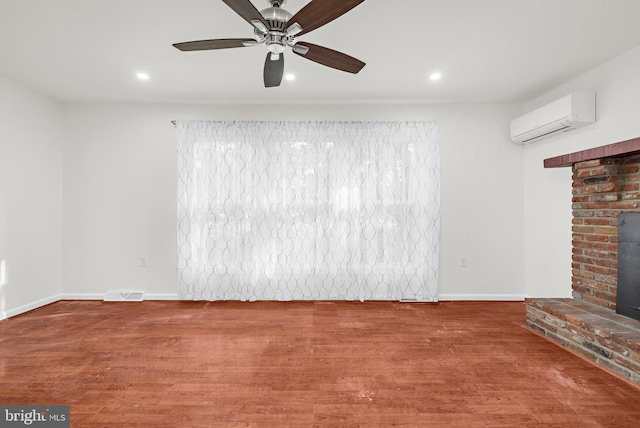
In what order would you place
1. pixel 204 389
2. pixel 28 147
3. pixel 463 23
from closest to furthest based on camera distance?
pixel 204 389 < pixel 463 23 < pixel 28 147

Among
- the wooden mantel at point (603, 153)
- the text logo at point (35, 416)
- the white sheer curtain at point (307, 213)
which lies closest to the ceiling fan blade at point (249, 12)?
the white sheer curtain at point (307, 213)

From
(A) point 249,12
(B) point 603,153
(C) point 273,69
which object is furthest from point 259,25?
(B) point 603,153

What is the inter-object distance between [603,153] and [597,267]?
3.13ft

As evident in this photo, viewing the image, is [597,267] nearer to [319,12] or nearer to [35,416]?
[319,12]

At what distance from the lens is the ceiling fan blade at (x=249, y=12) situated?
1.52m

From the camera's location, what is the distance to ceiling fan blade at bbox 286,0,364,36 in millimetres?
1503

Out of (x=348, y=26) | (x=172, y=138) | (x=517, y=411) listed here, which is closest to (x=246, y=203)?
(x=172, y=138)

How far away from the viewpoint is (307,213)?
12.1 ft

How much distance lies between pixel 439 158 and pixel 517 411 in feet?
8.68

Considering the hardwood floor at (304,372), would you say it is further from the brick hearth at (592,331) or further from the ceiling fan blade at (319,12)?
the ceiling fan blade at (319,12)

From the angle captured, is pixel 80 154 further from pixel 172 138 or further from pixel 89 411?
pixel 89 411

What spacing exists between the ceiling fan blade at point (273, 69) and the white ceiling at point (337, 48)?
0.31 m

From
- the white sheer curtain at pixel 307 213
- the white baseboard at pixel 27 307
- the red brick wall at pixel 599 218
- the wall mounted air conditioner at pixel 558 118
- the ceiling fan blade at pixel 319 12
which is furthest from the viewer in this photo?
the white sheer curtain at pixel 307 213

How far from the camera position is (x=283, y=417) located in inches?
65.9
